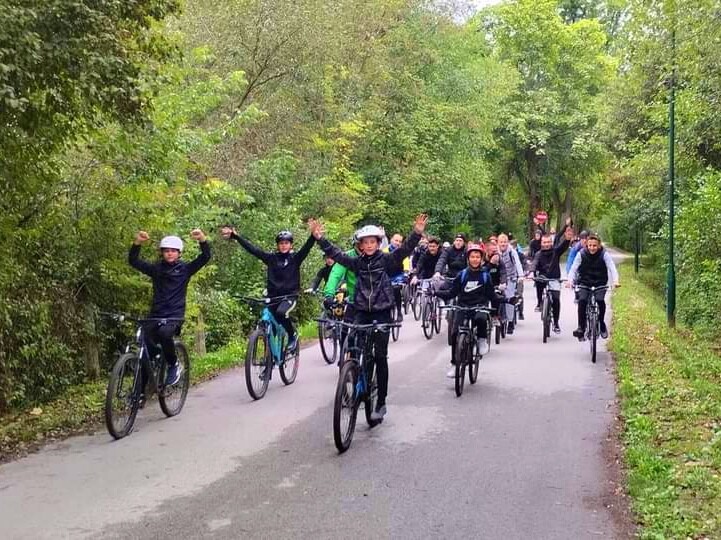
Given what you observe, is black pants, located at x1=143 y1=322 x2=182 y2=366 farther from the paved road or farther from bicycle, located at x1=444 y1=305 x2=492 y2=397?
bicycle, located at x1=444 y1=305 x2=492 y2=397

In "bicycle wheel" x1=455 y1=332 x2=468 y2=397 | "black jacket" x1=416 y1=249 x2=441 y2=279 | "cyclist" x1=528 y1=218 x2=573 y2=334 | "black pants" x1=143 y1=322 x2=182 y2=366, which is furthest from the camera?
"black jacket" x1=416 y1=249 x2=441 y2=279

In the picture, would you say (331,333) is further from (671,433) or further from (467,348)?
(671,433)

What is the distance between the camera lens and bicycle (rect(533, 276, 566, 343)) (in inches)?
570

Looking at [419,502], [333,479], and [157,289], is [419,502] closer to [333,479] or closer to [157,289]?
[333,479]

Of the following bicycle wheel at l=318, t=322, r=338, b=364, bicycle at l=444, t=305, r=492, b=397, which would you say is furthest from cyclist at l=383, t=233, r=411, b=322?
bicycle wheel at l=318, t=322, r=338, b=364

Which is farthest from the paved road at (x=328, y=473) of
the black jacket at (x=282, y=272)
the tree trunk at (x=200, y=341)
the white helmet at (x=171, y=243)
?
the tree trunk at (x=200, y=341)

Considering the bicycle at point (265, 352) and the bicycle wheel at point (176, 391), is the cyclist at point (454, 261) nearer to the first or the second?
the bicycle at point (265, 352)

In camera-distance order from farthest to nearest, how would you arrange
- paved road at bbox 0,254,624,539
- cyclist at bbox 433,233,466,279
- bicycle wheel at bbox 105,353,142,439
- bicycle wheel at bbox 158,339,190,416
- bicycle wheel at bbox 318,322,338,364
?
cyclist at bbox 433,233,466,279 → bicycle wheel at bbox 318,322,338,364 → bicycle wheel at bbox 158,339,190,416 → bicycle wheel at bbox 105,353,142,439 → paved road at bbox 0,254,624,539

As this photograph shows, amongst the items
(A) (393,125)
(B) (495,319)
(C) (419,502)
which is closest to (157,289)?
(C) (419,502)

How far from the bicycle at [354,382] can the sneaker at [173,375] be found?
215cm

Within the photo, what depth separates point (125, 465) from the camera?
269 inches

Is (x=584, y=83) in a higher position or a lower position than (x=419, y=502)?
higher

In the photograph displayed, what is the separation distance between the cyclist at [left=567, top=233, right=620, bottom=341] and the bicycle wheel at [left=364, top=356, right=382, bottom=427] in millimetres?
5481

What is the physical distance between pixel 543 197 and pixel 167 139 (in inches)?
1791
